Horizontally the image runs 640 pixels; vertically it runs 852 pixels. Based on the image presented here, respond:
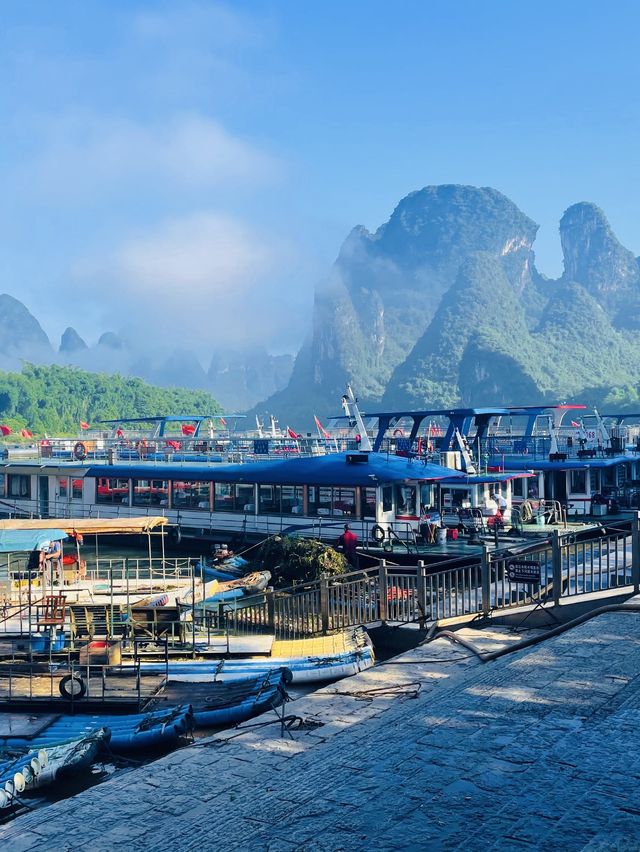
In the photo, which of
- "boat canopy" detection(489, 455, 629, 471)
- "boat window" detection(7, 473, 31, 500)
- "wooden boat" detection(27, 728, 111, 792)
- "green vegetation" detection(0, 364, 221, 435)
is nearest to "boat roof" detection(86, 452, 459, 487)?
"boat canopy" detection(489, 455, 629, 471)

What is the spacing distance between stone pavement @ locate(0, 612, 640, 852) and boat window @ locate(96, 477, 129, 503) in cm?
2360

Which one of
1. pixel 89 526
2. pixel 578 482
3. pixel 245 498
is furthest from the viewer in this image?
pixel 578 482

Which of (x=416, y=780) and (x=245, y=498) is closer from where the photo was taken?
(x=416, y=780)

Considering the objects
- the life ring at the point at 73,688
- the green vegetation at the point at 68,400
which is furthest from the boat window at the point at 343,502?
the green vegetation at the point at 68,400

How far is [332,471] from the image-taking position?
24.3m

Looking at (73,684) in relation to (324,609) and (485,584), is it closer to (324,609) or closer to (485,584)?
(324,609)

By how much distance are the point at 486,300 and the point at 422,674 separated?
165256 mm

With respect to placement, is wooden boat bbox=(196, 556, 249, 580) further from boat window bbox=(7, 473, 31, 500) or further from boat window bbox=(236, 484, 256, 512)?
boat window bbox=(7, 473, 31, 500)

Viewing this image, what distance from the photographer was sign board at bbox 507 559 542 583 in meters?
11.0

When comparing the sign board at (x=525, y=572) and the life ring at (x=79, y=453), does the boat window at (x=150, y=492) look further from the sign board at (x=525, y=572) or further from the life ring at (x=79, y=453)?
the sign board at (x=525, y=572)

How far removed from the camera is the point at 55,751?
9.30 m

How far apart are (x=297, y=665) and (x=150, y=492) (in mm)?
18661

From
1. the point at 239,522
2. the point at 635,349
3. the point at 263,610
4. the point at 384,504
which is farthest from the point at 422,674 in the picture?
the point at 635,349

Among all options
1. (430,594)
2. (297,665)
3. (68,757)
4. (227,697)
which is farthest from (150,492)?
(68,757)
